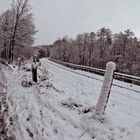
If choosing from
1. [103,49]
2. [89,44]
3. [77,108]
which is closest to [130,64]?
[103,49]

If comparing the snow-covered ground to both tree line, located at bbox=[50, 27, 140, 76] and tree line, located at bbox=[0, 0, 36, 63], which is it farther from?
tree line, located at bbox=[50, 27, 140, 76]

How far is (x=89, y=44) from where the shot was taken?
7281cm

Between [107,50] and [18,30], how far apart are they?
33322 millimetres

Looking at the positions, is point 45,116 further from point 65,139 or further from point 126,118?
point 126,118

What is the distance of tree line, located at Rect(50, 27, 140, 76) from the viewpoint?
50.8 m

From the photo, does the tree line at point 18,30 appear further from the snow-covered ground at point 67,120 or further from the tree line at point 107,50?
the snow-covered ground at point 67,120

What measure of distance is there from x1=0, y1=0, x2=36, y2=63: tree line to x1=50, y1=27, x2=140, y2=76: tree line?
19.2 m

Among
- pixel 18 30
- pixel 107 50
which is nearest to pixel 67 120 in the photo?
pixel 18 30

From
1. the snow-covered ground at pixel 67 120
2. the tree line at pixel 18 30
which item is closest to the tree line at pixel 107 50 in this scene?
the tree line at pixel 18 30

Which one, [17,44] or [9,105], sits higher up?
[17,44]

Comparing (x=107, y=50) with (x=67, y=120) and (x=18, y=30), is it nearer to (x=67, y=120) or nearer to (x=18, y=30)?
(x=18, y=30)

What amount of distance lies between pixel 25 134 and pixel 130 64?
4750cm

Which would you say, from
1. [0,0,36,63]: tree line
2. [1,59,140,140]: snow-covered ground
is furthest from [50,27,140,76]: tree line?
[1,59,140,140]: snow-covered ground

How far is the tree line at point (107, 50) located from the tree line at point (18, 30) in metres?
19.2
